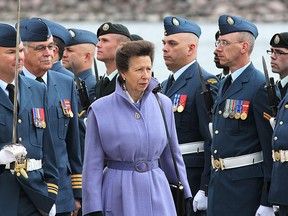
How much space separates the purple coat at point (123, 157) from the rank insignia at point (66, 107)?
1.39 meters

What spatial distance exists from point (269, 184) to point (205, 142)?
3.10 feet

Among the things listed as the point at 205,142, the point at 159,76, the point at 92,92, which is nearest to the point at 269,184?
the point at 205,142

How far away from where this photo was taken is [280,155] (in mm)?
8836

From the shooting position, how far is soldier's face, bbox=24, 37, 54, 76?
920cm

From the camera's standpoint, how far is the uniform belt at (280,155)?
8797 millimetres

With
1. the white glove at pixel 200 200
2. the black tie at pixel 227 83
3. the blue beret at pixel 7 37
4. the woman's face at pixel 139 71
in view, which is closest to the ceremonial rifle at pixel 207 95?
the black tie at pixel 227 83

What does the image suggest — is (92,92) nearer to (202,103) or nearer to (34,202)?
(202,103)

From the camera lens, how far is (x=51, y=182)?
27.5 ft

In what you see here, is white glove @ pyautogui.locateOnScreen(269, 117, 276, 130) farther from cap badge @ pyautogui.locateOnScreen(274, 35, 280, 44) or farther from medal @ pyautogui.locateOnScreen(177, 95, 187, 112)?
medal @ pyautogui.locateOnScreen(177, 95, 187, 112)

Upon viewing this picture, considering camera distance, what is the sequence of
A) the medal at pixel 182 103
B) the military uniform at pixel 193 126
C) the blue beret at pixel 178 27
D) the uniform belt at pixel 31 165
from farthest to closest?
the blue beret at pixel 178 27 → the medal at pixel 182 103 → the military uniform at pixel 193 126 → the uniform belt at pixel 31 165

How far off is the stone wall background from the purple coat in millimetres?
41142

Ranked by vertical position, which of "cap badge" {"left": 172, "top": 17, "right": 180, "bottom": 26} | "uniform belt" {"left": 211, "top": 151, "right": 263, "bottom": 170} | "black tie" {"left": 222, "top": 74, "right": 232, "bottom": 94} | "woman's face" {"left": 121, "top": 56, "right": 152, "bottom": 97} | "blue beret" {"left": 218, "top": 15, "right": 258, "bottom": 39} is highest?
"cap badge" {"left": 172, "top": 17, "right": 180, "bottom": 26}

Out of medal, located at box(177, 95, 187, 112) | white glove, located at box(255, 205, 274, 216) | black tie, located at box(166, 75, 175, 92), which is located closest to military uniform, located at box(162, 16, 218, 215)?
medal, located at box(177, 95, 187, 112)

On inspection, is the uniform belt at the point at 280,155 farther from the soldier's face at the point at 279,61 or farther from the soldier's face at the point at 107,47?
the soldier's face at the point at 107,47
